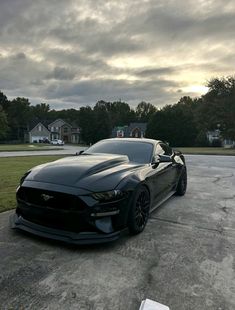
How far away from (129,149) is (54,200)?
83.7 inches

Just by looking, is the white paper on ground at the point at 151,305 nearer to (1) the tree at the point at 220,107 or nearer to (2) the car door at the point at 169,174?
(2) the car door at the point at 169,174

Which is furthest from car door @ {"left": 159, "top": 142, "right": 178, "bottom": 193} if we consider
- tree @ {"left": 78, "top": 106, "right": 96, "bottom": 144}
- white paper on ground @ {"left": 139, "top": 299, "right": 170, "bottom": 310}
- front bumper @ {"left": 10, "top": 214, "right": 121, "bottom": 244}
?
tree @ {"left": 78, "top": 106, "right": 96, "bottom": 144}

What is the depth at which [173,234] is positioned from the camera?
157 inches

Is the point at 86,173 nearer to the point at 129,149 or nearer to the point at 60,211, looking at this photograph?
the point at 60,211

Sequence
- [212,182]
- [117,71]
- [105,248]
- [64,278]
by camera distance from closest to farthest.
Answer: [64,278]
[105,248]
[212,182]
[117,71]

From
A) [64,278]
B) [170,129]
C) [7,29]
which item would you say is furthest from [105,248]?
[170,129]

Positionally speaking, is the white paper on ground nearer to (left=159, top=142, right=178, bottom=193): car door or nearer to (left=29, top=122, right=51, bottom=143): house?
(left=159, top=142, right=178, bottom=193): car door

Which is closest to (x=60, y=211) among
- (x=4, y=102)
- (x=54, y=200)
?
(x=54, y=200)

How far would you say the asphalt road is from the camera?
2352 millimetres

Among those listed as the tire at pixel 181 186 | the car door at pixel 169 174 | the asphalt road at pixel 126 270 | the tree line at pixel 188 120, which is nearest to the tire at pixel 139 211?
the asphalt road at pixel 126 270

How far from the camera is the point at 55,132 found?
81.6 meters

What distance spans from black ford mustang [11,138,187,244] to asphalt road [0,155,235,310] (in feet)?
0.67

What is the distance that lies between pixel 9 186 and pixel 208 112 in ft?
140

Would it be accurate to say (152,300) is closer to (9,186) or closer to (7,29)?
(9,186)
